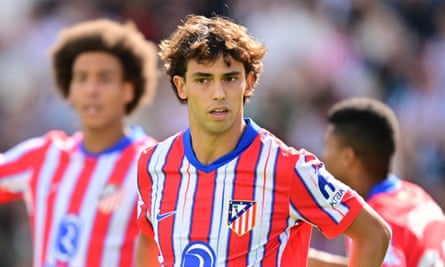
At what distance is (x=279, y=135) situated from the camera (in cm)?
998

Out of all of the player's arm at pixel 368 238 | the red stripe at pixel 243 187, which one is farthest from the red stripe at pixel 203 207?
the player's arm at pixel 368 238

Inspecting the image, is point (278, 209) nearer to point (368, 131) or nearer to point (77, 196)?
point (368, 131)

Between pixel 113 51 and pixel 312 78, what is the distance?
3742mm

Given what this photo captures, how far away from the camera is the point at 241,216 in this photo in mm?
4445

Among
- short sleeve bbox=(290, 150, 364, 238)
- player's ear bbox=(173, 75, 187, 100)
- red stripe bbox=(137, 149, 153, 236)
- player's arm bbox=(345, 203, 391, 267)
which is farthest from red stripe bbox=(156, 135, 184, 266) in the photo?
player's arm bbox=(345, 203, 391, 267)

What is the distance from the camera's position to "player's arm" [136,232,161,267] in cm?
493

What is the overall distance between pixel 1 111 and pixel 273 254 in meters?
6.75

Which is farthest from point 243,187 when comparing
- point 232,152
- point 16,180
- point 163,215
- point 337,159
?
point 16,180

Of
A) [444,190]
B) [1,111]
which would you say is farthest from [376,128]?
[1,111]

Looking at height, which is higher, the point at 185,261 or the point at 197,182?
the point at 197,182

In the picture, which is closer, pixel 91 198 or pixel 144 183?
pixel 144 183

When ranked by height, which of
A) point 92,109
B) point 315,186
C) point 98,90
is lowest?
point 315,186

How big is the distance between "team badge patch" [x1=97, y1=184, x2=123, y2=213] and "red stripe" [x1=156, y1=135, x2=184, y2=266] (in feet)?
5.65

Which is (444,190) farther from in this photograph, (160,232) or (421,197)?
(160,232)
